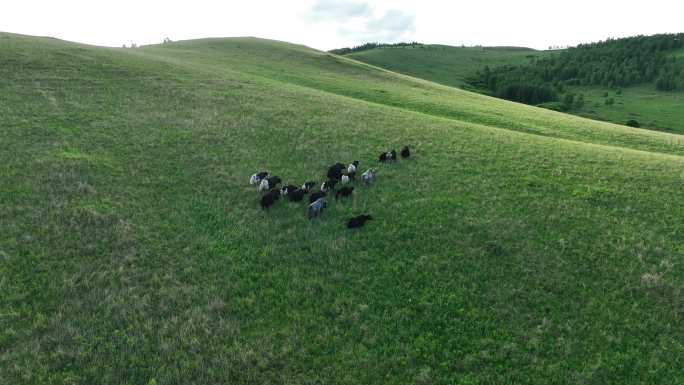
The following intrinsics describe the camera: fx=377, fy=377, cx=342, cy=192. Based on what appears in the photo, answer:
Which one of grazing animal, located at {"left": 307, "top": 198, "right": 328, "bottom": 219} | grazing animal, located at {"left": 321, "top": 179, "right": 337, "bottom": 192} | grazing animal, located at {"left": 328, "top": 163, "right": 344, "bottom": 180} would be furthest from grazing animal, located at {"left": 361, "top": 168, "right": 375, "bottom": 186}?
grazing animal, located at {"left": 307, "top": 198, "right": 328, "bottom": 219}

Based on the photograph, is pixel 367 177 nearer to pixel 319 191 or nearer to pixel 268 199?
pixel 319 191

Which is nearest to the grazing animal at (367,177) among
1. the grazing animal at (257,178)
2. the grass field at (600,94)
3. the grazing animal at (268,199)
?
the grazing animal at (268,199)

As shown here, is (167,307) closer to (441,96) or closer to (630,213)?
(630,213)

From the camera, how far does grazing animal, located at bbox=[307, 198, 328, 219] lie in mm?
17469

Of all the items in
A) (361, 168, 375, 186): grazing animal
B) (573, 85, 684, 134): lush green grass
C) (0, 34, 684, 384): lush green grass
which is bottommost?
(0, 34, 684, 384): lush green grass

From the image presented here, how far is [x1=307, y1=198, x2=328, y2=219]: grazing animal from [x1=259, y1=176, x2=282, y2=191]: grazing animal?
3.35 metres

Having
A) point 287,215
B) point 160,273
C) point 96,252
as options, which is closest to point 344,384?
point 160,273

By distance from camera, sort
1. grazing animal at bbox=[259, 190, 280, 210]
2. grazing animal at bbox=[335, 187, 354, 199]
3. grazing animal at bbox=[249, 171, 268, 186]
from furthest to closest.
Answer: grazing animal at bbox=[249, 171, 268, 186], grazing animal at bbox=[335, 187, 354, 199], grazing animal at bbox=[259, 190, 280, 210]

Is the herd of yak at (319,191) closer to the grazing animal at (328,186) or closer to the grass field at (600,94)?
the grazing animal at (328,186)

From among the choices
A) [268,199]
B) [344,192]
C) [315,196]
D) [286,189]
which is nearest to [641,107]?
[344,192]

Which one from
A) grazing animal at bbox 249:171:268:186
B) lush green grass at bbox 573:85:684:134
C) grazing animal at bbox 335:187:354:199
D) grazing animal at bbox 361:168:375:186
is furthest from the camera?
lush green grass at bbox 573:85:684:134

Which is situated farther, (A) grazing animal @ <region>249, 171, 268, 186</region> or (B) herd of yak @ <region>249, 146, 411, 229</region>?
(A) grazing animal @ <region>249, 171, 268, 186</region>

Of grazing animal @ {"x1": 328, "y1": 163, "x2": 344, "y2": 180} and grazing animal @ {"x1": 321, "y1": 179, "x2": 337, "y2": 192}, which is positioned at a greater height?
grazing animal @ {"x1": 328, "y1": 163, "x2": 344, "y2": 180}

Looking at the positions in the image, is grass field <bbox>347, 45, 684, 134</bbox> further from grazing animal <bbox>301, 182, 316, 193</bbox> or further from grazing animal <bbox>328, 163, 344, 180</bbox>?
grazing animal <bbox>301, 182, 316, 193</bbox>
